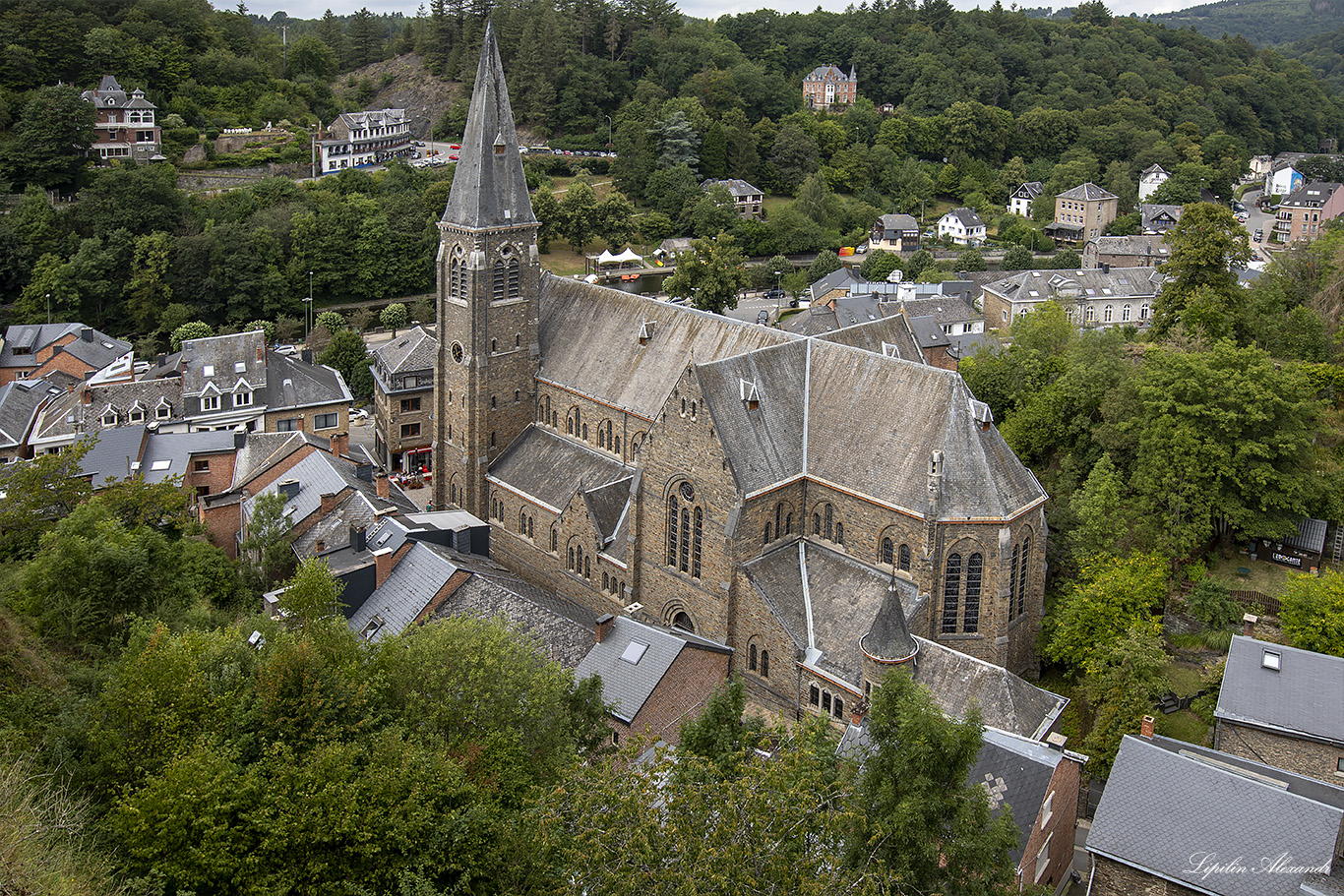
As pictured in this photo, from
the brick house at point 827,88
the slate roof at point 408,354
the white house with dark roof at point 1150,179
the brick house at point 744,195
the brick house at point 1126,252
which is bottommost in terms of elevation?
the slate roof at point 408,354

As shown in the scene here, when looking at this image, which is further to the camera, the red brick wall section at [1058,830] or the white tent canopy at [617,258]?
the white tent canopy at [617,258]

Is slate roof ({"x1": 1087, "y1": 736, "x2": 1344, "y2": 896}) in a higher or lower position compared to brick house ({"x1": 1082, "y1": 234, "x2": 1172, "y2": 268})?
lower

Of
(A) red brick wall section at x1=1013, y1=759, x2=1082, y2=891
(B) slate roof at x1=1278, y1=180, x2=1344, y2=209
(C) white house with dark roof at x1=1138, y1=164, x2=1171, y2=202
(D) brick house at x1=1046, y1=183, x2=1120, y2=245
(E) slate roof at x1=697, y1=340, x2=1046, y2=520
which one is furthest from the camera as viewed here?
(C) white house with dark roof at x1=1138, y1=164, x2=1171, y2=202

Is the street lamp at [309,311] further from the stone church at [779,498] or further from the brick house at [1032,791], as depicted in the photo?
the brick house at [1032,791]

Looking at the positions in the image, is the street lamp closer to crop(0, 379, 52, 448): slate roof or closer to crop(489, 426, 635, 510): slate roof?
crop(0, 379, 52, 448): slate roof

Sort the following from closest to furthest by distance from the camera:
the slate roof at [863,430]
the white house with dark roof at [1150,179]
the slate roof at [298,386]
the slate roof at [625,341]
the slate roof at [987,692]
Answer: the slate roof at [987,692] → the slate roof at [863,430] → the slate roof at [625,341] → the slate roof at [298,386] → the white house with dark roof at [1150,179]

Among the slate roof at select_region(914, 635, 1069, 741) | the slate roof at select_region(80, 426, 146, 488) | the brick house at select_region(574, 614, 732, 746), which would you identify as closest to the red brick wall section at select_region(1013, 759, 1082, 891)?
the slate roof at select_region(914, 635, 1069, 741)

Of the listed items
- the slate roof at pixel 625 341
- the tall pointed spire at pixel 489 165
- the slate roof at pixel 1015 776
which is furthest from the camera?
the tall pointed spire at pixel 489 165

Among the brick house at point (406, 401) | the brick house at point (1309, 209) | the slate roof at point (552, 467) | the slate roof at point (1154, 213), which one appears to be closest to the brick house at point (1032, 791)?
the slate roof at point (552, 467)

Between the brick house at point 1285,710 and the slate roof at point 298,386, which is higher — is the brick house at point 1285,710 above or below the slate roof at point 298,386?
below
